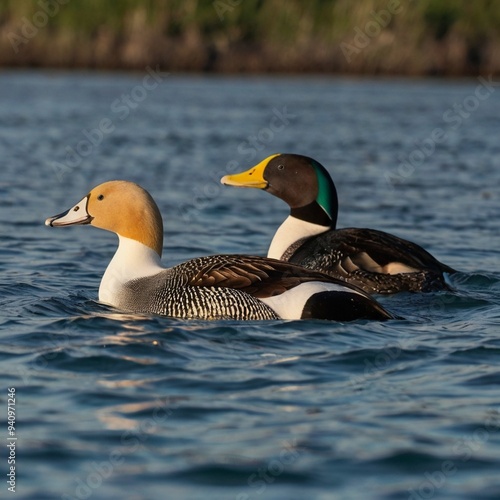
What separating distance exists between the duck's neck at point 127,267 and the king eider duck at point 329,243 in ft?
5.29

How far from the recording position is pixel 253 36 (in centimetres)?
4081

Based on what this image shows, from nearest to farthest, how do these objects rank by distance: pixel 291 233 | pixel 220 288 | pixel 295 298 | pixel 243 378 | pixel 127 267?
pixel 243 378
pixel 295 298
pixel 220 288
pixel 127 267
pixel 291 233

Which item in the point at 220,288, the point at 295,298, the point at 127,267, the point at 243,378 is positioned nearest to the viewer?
the point at 243,378

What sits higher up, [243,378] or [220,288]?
[220,288]

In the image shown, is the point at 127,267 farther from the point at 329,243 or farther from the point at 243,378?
the point at 243,378

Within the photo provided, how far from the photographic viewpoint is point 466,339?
24.1ft

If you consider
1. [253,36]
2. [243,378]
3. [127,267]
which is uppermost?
[253,36]

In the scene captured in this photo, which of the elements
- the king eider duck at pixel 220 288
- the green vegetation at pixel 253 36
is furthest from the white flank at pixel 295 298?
the green vegetation at pixel 253 36

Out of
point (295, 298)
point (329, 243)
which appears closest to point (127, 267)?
point (295, 298)

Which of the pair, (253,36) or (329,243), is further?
(253,36)

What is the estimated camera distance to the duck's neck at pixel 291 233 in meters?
10.0

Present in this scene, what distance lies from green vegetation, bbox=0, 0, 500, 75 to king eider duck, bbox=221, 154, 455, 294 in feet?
96.0

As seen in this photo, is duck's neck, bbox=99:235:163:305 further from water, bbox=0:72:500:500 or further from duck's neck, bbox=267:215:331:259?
duck's neck, bbox=267:215:331:259

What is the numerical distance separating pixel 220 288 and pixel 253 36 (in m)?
33.9
